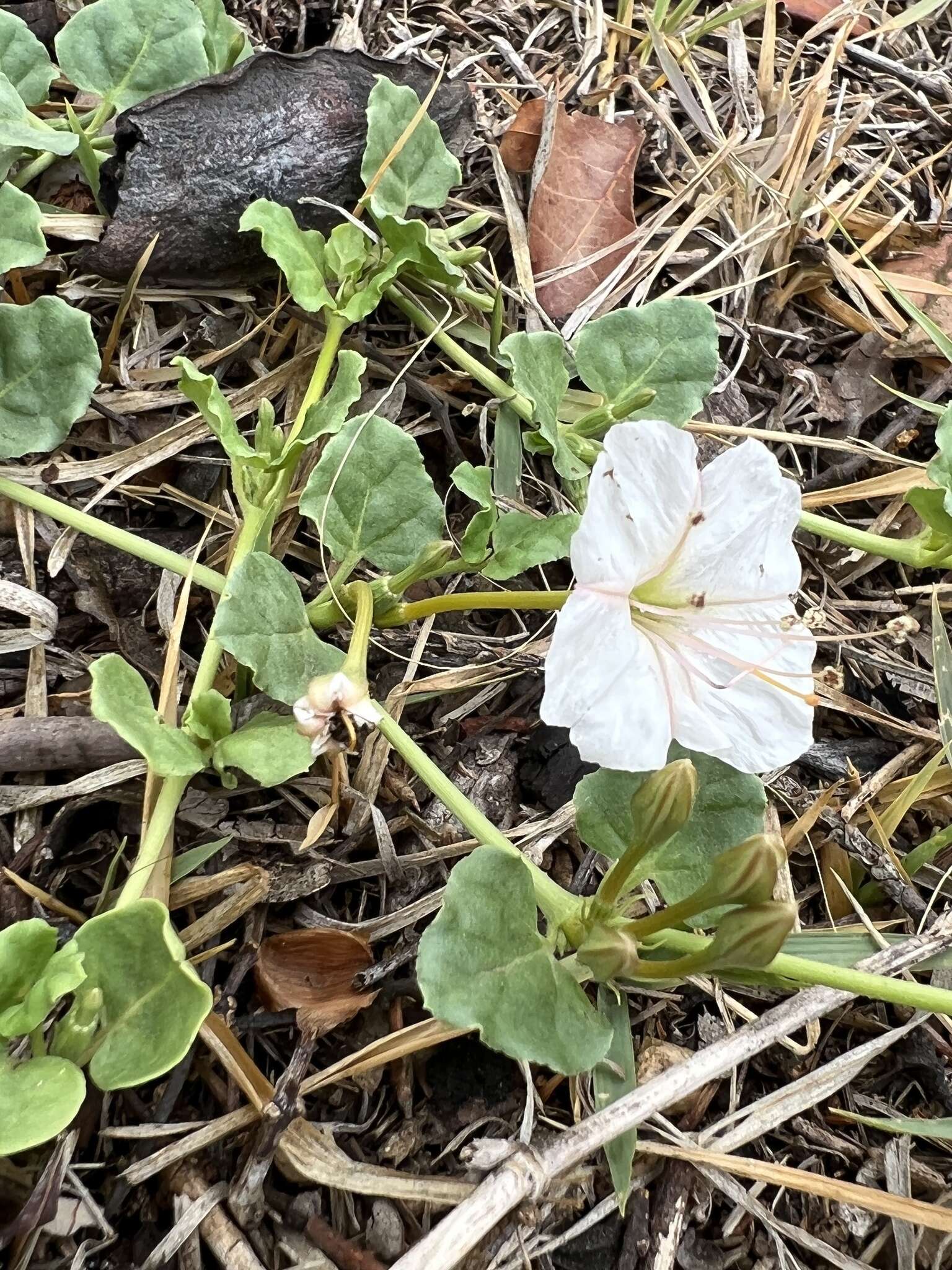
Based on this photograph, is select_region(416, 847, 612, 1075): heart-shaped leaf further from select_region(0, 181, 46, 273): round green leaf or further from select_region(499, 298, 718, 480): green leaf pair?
select_region(0, 181, 46, 273): round green leaf

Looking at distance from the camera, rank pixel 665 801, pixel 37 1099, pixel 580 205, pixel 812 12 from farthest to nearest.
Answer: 1. pixel 812 12
2. pixel 580 205
3. pixel 665 801
4. pixel 37 1099

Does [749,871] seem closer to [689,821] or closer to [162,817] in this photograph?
[689,821]

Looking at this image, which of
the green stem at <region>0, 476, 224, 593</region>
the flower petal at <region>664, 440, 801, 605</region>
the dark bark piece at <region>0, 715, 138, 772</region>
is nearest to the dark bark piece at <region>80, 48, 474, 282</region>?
the green stem at <region>0, 476, 224, 593</region>

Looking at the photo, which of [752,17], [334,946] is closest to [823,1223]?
[334,946]

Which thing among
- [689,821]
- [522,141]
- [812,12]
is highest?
[812,12]

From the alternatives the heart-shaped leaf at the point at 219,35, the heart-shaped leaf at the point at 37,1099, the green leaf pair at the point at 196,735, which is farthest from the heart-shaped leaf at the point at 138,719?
the heart-shaped leaf at the point at 219,35

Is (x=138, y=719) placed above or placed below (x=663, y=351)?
below

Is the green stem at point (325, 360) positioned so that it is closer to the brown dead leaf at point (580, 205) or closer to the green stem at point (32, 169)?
the brown dead leaf at point (580, 205)

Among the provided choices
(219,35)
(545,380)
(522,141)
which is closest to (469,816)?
(545,380)
